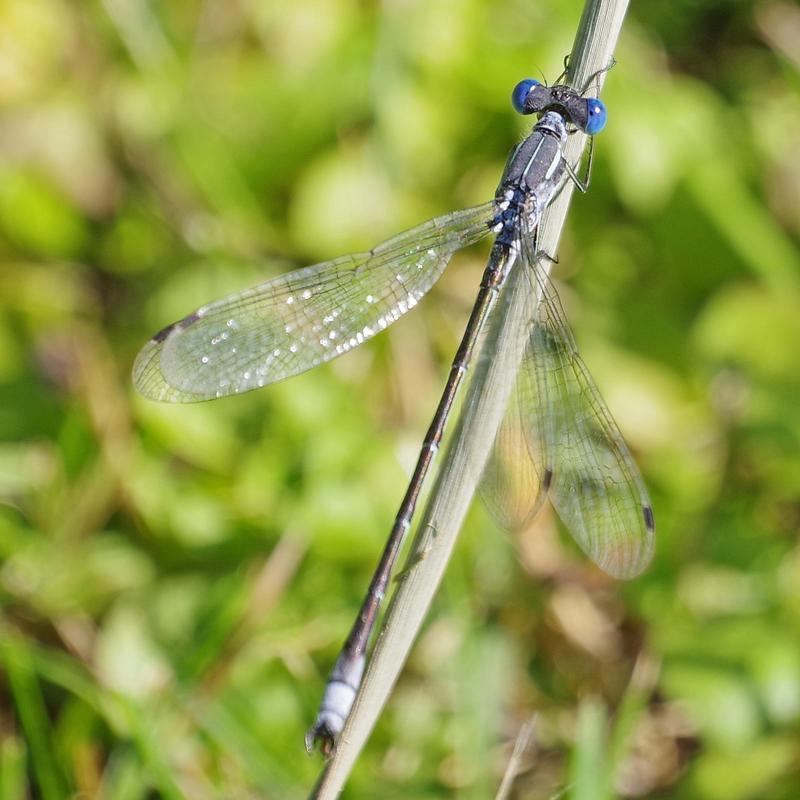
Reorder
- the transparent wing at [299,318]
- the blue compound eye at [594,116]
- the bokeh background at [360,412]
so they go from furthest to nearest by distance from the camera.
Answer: the bokeh background at [360,412] < the transparent wing at [299,318] < the blue compound eye at [594,116]

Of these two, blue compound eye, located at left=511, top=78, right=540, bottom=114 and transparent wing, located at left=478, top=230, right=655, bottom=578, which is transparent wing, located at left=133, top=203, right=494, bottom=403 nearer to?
blue compound eye, located at left=511, top=78, right=540, bottom=114

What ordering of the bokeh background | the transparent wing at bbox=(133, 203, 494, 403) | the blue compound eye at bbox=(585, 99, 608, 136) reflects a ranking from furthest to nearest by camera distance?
the bokeh background, the transparent wing at bbox=(133, 203, 494, 403), the blue compound eye at bbox=(585, 99, 608, 136)

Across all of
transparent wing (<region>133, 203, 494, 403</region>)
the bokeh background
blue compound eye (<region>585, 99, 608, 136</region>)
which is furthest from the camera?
the bokeh background

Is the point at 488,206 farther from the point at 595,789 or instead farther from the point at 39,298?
the point at 39,298

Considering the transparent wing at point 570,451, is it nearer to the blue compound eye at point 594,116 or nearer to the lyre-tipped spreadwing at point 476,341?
the lyre-tipped spreadwing at point 476,341

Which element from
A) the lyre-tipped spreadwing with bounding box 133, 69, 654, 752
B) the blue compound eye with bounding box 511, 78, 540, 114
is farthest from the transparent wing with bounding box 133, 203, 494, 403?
the blue compound eye with bounding box 511, 78, 540, 114

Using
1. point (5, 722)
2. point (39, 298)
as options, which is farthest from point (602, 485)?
point (39, 298)

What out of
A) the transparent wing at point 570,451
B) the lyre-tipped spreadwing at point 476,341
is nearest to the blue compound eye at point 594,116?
the lyre-tipped spreadwing at point 476,341

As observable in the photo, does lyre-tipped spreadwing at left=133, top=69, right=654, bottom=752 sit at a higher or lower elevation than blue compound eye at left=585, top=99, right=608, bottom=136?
lower
